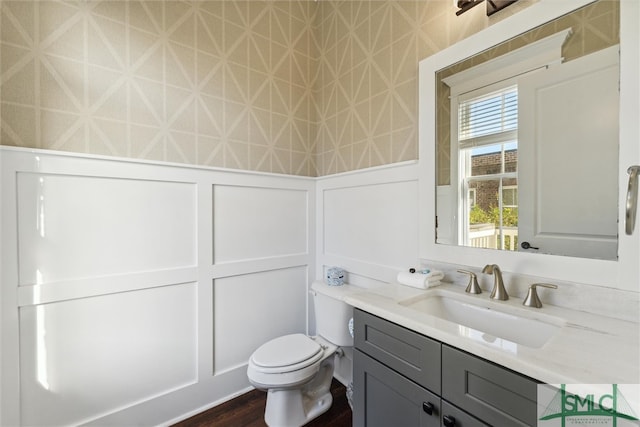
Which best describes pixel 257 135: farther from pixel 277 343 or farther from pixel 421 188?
pixel 277 343

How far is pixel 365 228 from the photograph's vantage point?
5.89ft

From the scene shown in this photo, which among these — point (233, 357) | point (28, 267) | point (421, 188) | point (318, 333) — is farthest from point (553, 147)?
point (28, 267)

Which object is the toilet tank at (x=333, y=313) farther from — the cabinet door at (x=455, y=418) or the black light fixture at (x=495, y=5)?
the black light fixture at (x=495, y=5)

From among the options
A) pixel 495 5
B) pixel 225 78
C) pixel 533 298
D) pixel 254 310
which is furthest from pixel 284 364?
pixel 495 5

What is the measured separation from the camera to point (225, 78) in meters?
1.78

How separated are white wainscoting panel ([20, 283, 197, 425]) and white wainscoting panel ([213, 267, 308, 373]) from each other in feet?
0.54

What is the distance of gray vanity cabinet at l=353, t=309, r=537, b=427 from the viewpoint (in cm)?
74

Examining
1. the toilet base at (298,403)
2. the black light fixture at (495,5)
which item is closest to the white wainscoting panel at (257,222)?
the toilet base at (298,403)

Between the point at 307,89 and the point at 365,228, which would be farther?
the point at 307,89

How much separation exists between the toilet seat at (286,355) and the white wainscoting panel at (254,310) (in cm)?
30

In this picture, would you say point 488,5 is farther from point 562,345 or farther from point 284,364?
point 284,364

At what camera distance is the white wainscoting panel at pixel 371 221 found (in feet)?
5.11

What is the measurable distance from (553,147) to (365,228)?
1003 mm

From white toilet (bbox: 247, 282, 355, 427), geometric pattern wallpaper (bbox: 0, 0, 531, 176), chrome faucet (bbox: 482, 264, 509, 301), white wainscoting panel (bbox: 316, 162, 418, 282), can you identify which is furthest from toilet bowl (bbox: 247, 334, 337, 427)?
geometric pattern wallpaper (bbox: 0, 0, 531, 176)
